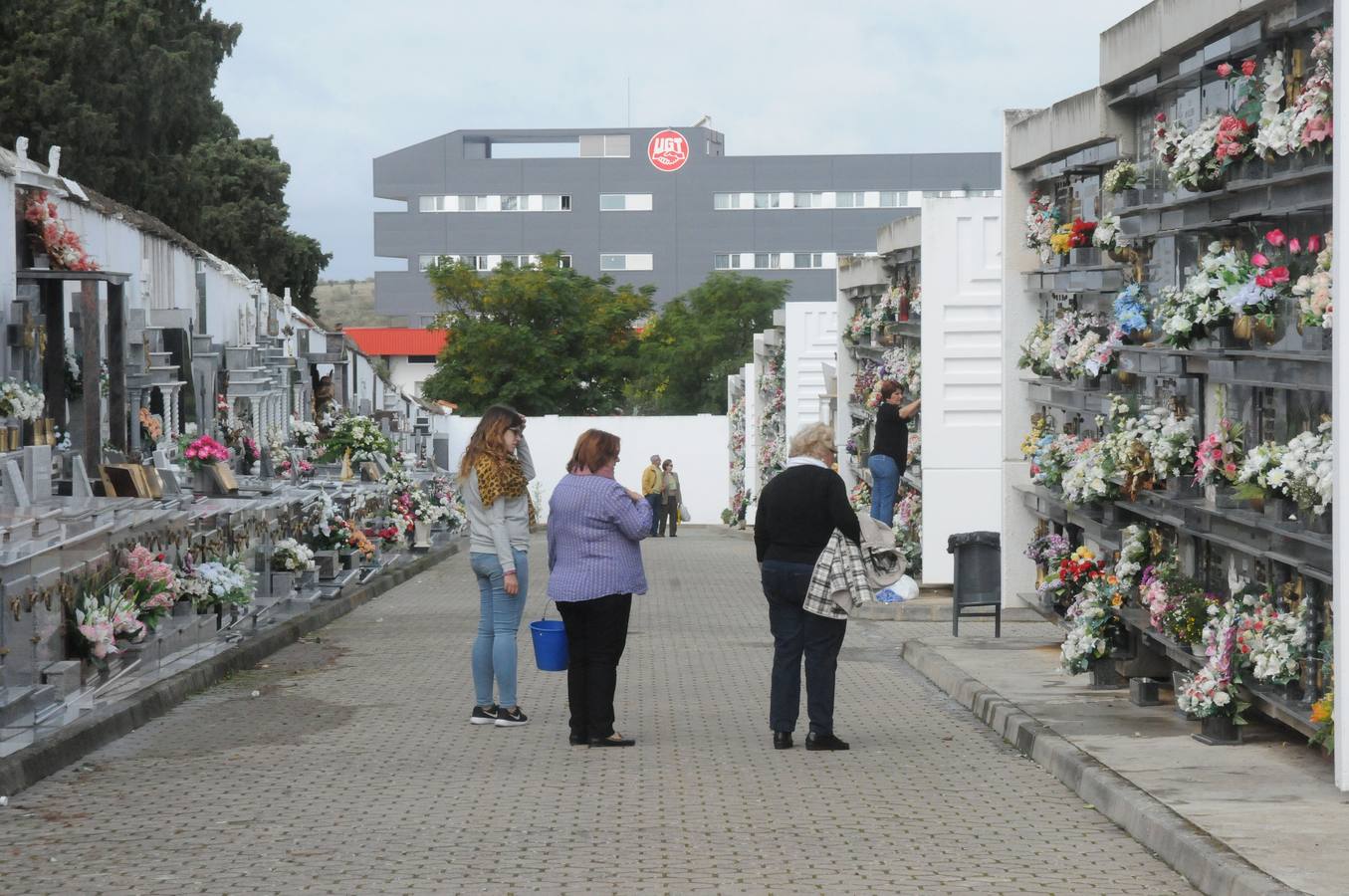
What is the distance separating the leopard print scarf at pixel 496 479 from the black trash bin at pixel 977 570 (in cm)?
560

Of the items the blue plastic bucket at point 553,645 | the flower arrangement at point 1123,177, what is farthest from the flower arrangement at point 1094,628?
the blue plastic bucket at point 553,645

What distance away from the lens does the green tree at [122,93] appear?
1379 inches

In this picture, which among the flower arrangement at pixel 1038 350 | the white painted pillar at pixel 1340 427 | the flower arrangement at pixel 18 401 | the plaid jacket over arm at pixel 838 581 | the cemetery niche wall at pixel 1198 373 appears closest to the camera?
the white painted pillar at pixel 1340 427

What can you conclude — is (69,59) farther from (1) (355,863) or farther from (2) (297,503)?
(1) (355,863)

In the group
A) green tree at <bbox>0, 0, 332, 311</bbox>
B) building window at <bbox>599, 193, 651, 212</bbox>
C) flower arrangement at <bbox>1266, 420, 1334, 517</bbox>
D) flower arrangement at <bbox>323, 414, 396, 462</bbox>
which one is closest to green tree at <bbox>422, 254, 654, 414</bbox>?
green tree at <bbox>0, 0, 332, 311</bbox>

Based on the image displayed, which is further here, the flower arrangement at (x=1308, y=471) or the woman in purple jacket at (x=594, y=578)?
the woman in purple jacket at (x=594, y=578)

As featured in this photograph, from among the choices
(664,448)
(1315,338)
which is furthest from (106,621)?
(664,448)

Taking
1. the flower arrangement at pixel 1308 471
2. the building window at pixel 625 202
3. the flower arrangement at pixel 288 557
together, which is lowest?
the flower arrangement at pixel 288 557

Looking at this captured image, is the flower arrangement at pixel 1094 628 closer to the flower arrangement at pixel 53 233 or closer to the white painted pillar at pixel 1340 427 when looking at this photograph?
the white painted pillar at pixel 1340 427

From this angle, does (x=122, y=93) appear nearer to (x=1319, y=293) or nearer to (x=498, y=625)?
(x=498, y=625)

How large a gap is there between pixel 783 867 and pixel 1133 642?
5.19 meters

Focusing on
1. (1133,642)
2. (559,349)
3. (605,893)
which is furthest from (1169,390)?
(559,349)

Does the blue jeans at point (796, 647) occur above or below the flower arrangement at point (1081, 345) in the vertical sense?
below

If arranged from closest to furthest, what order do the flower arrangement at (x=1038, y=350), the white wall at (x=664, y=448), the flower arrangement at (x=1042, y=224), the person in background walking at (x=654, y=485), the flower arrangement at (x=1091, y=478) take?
the flower arrangement at (x=1091, y=478) < the flower arrangement at (x=1038, y=350) < the flower arrangement at (x=1042, y=224) < the person in background walking at (x=654, y=485) < the white wall at (x=664, y=448)
